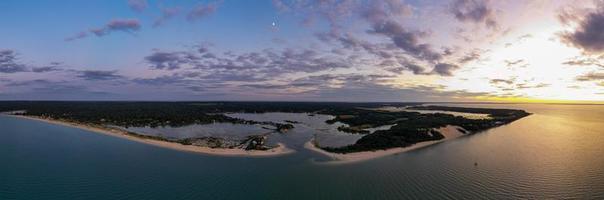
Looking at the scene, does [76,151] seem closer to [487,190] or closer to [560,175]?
[487,190]

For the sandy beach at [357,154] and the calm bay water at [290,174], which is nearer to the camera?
the calm bay water at [290,174]

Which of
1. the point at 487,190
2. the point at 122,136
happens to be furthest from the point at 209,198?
the point at 122,136

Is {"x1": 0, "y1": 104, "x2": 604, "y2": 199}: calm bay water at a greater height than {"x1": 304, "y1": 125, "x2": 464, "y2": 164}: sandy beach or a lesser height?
lesser

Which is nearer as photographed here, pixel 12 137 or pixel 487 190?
pixel 487 190

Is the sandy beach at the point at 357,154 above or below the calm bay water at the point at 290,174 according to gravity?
above

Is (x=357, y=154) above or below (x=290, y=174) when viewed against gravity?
above

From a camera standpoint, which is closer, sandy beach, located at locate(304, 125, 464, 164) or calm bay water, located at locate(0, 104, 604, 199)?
calm bay water, located at locate(0, 104, 604, 199)

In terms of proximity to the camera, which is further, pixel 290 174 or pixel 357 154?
pixel 357 154

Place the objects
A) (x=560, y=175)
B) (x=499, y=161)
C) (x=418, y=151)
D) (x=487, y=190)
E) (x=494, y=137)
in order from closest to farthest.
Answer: (x=487, y=190) → (x=560, y=175) → (x=499, y=161) → (x=418, y=151) → (x=494, y=137)
